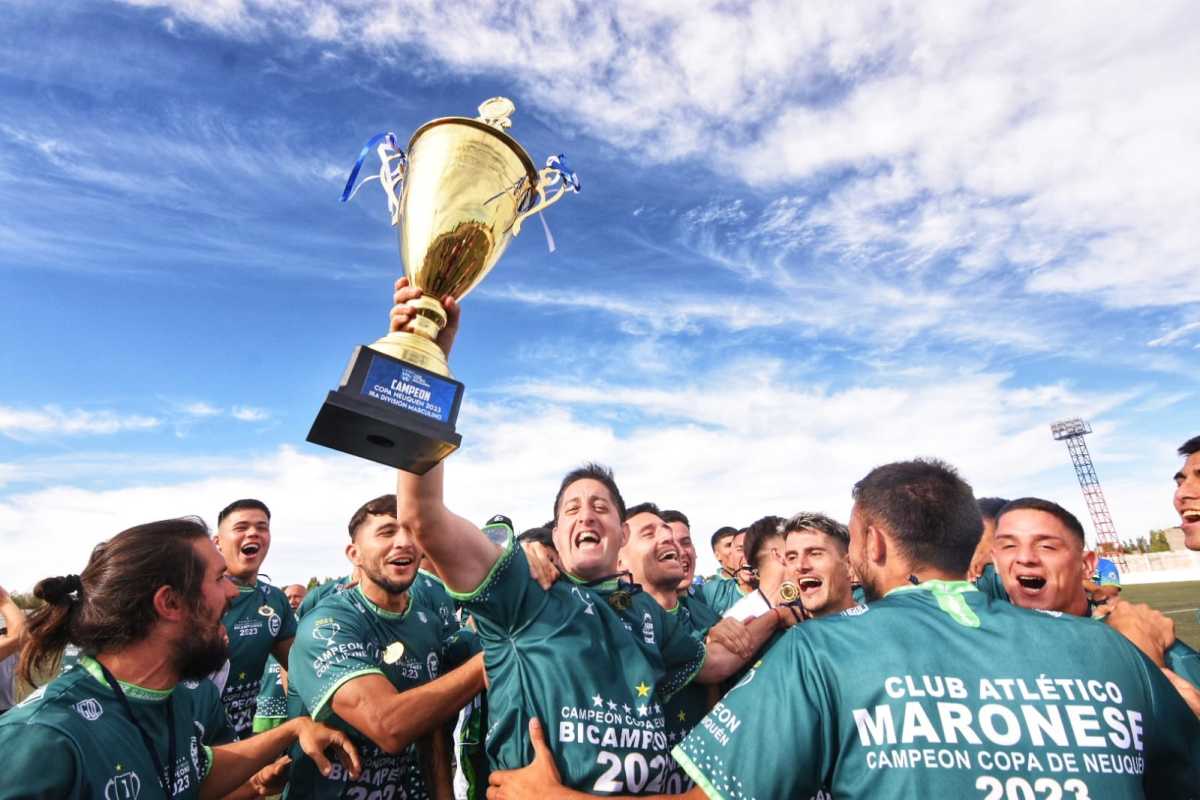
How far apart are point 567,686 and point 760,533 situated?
322 centimetres

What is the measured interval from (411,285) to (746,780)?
197 centimetres

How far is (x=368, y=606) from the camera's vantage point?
13.9 ft

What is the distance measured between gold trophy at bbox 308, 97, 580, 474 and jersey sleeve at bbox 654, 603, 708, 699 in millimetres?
1665

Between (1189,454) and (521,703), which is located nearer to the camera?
(521,703)

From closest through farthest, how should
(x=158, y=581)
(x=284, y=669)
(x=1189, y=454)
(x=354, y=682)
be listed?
(x=158, y=581) → (x=354, y=682) → (x=1189, y=454) → (x=284, y=669)

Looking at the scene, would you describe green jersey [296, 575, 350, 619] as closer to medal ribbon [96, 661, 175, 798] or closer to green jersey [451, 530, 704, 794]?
medal ribbon [96, 661, 175, 798]

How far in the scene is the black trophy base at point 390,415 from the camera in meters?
2.09

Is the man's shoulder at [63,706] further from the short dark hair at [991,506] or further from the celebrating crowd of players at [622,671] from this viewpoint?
the short dark hair at [991,506]

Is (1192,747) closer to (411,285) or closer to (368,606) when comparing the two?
(411,285)

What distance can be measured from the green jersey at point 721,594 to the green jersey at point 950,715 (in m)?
5.76

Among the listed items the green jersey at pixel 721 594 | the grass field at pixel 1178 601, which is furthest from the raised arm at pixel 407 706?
the grass field at pixel 1178 601

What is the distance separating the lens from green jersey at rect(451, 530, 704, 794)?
2549mm

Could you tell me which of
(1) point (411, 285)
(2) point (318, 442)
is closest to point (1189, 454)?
(1) point (411, 285)

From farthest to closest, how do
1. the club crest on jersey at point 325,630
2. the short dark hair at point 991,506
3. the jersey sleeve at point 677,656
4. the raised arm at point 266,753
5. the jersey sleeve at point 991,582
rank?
the short dark hair at point 991,506, the jersey sleeve at point 991,582, the club crest on jersey at point 325,630, the jersey sleeve at point 677,656, the raised arm at point 266,753
